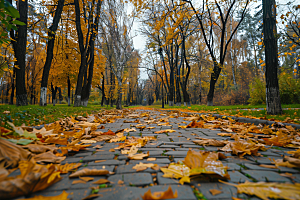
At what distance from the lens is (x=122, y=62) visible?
47.1ft

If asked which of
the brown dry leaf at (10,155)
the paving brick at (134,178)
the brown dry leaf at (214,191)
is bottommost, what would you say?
the paving brick at (134,178)

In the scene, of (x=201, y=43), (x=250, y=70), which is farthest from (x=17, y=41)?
(x=250, y=70)

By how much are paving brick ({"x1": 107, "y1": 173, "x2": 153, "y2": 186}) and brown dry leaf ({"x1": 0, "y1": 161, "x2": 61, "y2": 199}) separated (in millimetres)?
473

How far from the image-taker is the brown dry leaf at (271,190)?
41.9 inches

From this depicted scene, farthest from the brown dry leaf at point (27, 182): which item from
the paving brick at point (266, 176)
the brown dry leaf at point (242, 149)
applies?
the brown dry leaf at point (242, 149)

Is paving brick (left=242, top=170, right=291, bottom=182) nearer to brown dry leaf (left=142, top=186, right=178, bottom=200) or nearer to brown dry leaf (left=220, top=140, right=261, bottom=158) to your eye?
brown dry leaf (left=220, top=140, right=261, bottom=158)

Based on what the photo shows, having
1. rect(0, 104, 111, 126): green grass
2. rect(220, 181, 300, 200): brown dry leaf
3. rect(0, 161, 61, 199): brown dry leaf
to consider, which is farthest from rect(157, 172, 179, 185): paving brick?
rect(0, 104, 111, 126): green grass

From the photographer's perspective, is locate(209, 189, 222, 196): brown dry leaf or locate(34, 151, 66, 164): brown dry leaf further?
locate(34, 151, 66, 164): brown dry leaf

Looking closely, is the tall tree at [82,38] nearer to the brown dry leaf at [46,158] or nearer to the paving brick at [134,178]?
the brown dry leaf at [46,158]

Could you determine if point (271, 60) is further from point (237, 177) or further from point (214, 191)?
point (214, 191)

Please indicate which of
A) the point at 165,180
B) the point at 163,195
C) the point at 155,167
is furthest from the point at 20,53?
the point at 163,195

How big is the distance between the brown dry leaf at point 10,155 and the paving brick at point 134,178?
914mm

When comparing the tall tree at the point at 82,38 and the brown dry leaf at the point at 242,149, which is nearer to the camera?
the brown dry leaf at the point at 242,149

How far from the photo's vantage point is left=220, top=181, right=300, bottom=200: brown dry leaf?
1.06 meters
